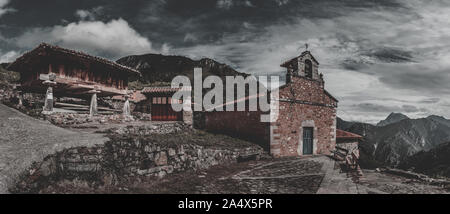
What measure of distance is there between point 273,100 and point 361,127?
34104mm

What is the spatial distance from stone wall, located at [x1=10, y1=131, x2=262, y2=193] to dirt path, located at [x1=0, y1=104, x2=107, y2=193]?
251 millimetres

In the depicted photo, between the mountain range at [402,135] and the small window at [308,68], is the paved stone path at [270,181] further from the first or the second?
the mountain range at [402,135]

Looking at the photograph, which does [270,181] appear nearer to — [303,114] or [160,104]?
[303,114]

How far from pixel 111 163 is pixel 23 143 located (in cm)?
285

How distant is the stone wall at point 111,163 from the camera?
18.1 ft

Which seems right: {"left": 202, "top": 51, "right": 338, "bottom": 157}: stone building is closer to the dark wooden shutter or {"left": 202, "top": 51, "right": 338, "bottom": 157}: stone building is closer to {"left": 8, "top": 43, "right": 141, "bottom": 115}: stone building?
the dark wooden shutter

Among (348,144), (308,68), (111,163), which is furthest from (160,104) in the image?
(348,144)

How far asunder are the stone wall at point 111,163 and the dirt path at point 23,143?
251mm

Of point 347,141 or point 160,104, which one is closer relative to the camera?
point 347,141

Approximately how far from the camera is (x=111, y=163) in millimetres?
6602

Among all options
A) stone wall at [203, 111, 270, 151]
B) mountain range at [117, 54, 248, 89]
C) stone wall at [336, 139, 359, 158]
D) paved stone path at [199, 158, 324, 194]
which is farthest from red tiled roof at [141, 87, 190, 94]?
mountain range at [117, 54, 248, 89]

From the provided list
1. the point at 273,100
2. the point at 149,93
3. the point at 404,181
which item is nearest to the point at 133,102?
the point at 149,93
